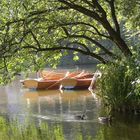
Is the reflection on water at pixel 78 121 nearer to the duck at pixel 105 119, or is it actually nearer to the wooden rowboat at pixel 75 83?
the duck at pixel 105 119

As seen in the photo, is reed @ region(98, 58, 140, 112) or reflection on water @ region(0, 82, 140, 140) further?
reed @ region(98, 58, 140, 112)

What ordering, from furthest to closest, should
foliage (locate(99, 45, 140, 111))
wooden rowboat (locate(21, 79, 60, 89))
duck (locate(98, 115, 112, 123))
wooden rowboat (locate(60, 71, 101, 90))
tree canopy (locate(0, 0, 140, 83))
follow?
wooden rowboat (locate(21, 79, 60, 89))
wooden rowboat (locate(60, 71, 101, 90))
foliage (locate(99, 45, 140, 111))
duck (locate(98, 115, 112, 123))
tree canopy (locate(0, 0, 140, 83))

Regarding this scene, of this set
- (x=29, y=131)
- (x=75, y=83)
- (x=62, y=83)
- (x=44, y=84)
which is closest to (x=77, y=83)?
(x=75, y=83)

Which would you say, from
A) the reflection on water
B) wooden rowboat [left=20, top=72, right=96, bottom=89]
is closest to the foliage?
the reflection on water

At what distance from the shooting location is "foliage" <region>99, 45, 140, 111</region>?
44.5 ft

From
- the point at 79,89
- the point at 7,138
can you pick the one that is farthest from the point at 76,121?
the point at 79,89

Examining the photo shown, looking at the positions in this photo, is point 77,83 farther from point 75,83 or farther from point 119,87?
point 119,87

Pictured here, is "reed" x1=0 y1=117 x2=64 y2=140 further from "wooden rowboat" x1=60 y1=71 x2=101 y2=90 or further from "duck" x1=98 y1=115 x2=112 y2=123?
"wooden rowboat" x1=60 y1=71 x2=101 y2=90

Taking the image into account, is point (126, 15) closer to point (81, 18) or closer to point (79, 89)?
point (81, 18)

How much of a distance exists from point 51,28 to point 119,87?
2.76 m

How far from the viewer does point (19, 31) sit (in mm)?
12430

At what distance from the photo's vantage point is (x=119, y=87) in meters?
14.0

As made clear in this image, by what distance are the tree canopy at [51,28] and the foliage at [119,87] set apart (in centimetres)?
43

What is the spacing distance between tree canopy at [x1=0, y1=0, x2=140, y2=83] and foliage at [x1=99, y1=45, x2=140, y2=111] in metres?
0.43
